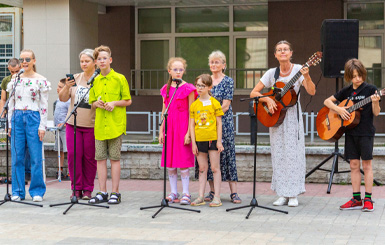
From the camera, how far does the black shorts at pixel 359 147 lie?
25.1ft

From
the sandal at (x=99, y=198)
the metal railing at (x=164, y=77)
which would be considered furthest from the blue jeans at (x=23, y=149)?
the metal railing at (x=164, y=77)

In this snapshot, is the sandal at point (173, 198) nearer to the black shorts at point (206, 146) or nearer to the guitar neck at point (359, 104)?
the black shorts at point (206, 146)

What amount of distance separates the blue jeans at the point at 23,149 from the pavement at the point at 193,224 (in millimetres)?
271

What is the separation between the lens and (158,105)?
1875cm

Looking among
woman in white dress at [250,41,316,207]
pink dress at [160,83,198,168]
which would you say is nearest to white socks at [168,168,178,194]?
pink dress at [160,83,198,168]

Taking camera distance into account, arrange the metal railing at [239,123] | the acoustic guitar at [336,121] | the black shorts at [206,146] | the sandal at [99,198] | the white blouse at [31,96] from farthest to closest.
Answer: the metal railing at [239,123]
the white blouse at [31,96]
the sandal at [99,198]
the black shorts at [206,146]
the acoustic guitar at [336,121]

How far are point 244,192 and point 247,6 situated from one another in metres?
10.2

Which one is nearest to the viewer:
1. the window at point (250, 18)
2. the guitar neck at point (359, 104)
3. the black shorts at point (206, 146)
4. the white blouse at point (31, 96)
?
the guitar neck at point (359, 104)

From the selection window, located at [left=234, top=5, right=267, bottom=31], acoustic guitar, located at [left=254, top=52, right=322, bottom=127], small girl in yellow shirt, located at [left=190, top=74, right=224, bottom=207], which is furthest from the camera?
window, located at [left=234, top=5, right=267, bottom=31]

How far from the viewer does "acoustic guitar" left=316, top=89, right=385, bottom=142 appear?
760cm

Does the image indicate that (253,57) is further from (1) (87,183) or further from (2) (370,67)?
(1) (87,183)

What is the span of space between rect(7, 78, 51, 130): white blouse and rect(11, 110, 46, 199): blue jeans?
67 mm

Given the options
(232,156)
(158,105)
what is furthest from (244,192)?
(158,105)

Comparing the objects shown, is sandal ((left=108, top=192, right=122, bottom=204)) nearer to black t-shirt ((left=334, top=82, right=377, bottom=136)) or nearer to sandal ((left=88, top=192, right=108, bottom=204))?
sandal ((left=88, top=192, right=108, bottom=204))
